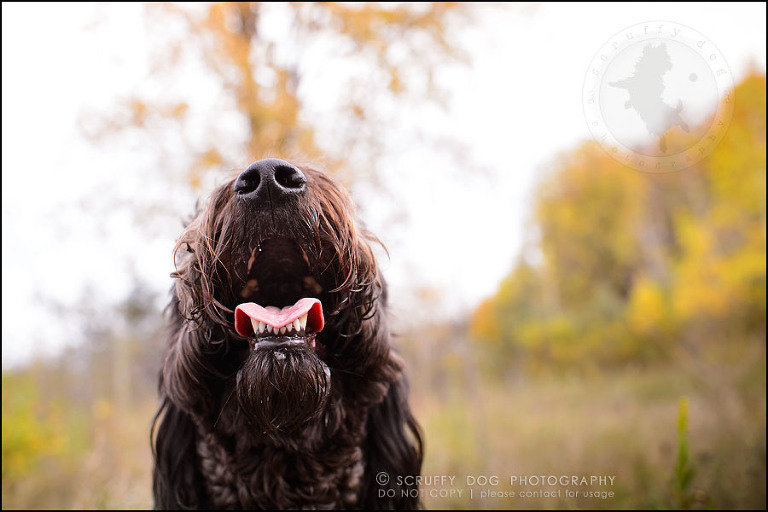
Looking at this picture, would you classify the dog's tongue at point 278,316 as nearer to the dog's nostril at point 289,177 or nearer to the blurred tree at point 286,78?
the dog's nostril at point 289,177

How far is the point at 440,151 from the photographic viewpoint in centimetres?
824

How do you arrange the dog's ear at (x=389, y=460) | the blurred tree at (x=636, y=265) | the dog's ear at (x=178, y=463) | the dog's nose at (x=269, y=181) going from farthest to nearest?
the blurred tree at (x=636, y=265) < the dog's ear at (x=389, y=460) < the dog's ear at (x=178, y=463) < the dog's nose at (x=269, y=181)

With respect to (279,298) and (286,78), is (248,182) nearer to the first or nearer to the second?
(279,298)

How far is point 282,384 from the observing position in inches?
62.7

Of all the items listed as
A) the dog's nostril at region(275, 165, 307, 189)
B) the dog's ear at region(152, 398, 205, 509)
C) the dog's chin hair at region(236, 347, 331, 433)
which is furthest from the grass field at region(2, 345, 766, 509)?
the dog's nostril at region(275, 165, 307, 189)

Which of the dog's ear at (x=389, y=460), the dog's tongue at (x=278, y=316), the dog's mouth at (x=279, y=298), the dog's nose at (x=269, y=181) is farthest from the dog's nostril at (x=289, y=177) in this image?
the dog's ear at (x=389, y=460)

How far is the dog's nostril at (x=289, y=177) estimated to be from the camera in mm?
1612

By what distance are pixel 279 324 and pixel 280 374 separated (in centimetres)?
15

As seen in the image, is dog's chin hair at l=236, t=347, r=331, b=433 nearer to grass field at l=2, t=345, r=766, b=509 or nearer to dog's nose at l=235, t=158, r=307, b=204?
dog's nose at l=235, t=158, r=307, b=204

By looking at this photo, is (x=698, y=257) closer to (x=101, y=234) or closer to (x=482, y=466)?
(x=482, y=466)

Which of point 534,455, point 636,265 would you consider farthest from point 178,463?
point 636,265

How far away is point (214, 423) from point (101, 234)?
649 centimetres

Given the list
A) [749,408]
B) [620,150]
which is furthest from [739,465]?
[620,150]

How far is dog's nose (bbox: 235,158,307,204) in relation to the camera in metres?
1.59
